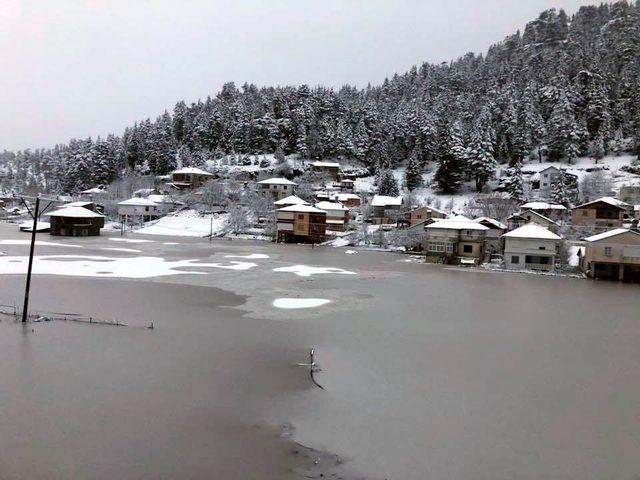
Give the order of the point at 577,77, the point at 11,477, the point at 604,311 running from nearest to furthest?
the point at 11,477 < the point at 604,311 < the point at 577,77

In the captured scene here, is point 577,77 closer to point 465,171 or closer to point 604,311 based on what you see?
point 465,171

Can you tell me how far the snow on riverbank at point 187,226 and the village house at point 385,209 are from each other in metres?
17.1

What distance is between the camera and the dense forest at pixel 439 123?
63.9m

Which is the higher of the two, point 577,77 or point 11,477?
point 577,77

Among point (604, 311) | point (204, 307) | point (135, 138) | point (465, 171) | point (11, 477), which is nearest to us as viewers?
point (11, 477)

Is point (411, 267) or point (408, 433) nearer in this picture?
point (408, 433)

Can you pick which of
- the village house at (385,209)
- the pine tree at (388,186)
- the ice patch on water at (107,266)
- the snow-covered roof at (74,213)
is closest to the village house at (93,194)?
the snow-covered roof at (74,213)

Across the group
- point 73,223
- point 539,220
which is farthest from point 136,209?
point 539,220

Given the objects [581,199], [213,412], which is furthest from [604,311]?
[581,199]

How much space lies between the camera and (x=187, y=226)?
194 ft

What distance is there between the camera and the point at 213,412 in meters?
8.89

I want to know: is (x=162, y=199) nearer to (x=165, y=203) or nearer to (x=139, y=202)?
(x=165, y=203)

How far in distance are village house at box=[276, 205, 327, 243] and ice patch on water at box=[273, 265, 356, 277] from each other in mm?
19867

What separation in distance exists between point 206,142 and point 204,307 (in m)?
70.4
